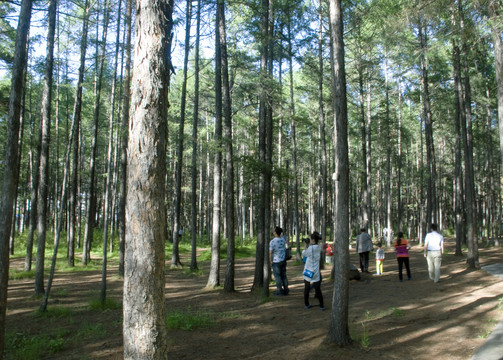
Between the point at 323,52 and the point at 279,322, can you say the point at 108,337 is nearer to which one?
the point at 279,322

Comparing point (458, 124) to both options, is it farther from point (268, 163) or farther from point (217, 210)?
point (217, 210)

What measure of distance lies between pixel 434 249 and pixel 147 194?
10444 millimetres

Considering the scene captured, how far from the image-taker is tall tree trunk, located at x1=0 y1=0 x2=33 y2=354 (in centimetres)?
577

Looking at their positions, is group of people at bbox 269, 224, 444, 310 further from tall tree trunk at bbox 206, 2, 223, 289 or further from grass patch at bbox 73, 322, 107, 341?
grass patch at bbox 73, 322, 107, 341

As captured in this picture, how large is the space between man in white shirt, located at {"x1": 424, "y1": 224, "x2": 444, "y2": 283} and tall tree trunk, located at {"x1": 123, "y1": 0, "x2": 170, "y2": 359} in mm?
9945

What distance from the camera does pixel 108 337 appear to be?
22.8 feet

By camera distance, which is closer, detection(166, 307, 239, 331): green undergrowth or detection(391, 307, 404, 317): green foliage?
detection(166, 307, 239, 331): green undergrowth

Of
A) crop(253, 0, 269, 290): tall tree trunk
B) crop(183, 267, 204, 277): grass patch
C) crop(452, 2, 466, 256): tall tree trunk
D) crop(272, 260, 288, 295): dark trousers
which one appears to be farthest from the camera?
crop(183, 267, 204, 277): grass patch

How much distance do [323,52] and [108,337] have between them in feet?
48.9

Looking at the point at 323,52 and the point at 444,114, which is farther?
the point at 444,114

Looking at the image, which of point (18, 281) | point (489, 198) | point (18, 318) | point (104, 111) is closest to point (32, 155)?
point (104, 111)

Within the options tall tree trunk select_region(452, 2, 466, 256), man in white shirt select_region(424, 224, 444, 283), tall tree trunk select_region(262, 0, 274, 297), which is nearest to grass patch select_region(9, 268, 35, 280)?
tall tree trunk select_region(262, 0, 274, 297)

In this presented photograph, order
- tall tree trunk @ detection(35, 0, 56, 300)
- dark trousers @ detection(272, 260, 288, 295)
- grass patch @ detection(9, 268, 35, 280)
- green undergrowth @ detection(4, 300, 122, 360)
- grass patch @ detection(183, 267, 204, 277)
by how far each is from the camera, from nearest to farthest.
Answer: green undergrowth @ detection(4, 300, 122, 360)
dark trousers @ detection(272, 260, 288, 295)
tall tree trunk @ detection(35, 0, 56, 300)
grass patch @ detection(9, 268, 35, 280)
grass patch @ detection(183, 267, 204, 277)

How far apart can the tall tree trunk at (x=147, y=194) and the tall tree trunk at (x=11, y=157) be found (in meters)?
3.81
